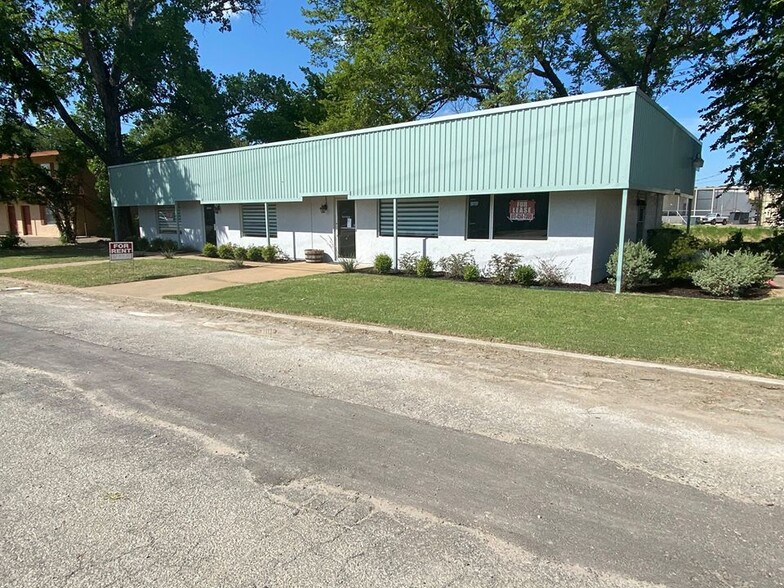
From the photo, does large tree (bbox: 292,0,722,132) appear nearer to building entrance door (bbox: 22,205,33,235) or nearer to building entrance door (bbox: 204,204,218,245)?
building entrance door (bbox: 204,204,218,245)

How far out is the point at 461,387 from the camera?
17.1ft

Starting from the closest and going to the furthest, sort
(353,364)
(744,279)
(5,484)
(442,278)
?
(5,484) → (353,364) → (744,279) → (442,278)

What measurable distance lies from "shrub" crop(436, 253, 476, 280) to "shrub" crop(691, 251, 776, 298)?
537 centimetres

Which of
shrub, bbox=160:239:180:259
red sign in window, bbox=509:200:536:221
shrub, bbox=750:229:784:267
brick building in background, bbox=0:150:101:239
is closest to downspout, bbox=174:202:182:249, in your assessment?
shrub, bbox=160:239:180:259

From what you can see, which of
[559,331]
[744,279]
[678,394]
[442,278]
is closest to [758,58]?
[744,279]

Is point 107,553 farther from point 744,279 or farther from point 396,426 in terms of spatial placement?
point 744,279

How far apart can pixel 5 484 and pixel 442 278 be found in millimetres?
11270

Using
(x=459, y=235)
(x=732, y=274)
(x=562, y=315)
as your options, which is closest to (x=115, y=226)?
(x=459, y=235)

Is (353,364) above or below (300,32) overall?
below

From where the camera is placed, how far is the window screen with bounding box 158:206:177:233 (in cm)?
2394

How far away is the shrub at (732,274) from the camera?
1010 centimetres

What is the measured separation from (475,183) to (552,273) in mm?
3136

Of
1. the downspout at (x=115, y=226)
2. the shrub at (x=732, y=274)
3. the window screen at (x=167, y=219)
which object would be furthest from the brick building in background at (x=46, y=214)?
the shrub at (x=732, y=274)

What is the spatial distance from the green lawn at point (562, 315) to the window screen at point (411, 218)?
2931mm
